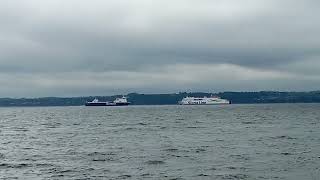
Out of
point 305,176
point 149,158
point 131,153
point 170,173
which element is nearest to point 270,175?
point 305,176

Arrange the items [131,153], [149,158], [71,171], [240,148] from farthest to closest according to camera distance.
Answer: [240,148]
[131,153]
[149,158]
[71,171]

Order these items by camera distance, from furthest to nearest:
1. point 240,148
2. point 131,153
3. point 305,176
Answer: point 240,148
point 131,153
point 305,176

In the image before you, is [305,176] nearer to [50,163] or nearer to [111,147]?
[50,163]

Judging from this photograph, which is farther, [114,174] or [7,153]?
[7,153]

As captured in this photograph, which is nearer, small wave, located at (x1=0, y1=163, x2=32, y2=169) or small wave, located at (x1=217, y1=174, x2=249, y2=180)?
small wave, located at (x1=217, y1=174, x2=249, y2=180)

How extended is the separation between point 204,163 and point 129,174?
6362 mm

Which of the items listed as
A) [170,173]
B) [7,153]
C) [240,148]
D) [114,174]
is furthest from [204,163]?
[7,153]

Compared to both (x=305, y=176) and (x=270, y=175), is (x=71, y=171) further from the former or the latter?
(x=305, y=176)

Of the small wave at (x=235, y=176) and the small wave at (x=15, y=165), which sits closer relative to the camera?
the small wave at (x=235, y=176)

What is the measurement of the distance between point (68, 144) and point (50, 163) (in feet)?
50.7

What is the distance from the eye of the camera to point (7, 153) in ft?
146

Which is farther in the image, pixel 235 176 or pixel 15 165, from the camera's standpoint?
pixel 15 165

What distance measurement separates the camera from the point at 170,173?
31.2m

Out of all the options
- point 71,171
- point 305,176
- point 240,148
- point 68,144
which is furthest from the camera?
point 68,144
